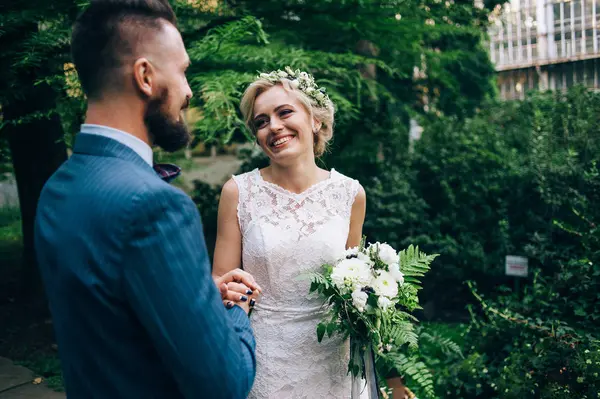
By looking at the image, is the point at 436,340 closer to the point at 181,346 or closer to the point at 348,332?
the point at 348,332

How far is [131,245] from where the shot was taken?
1.14 m

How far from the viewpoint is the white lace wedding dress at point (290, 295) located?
2506 millimetres

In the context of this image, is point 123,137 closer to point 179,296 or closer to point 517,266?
point 179,296

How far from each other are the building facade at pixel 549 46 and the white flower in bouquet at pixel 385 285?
57.6 feet

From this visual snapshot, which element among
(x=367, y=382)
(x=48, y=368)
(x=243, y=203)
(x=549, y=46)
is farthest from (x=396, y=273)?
(x=549, y=46)

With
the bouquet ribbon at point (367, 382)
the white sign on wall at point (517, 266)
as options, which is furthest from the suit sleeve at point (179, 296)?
the white sign on wall at point (517, 266)

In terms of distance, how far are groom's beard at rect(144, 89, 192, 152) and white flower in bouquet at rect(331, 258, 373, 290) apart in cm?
106

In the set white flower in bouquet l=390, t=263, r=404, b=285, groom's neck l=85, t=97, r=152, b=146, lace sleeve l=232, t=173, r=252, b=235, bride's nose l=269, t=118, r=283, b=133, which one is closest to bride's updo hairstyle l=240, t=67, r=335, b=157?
bride's nose l=269, t=118, r=283, b=133

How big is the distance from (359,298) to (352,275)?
100 millimetres

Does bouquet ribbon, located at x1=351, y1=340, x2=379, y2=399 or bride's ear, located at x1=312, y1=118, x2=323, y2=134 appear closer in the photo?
bouquet ribbon, located at x1=351, y1=340, x2=379, y2=399

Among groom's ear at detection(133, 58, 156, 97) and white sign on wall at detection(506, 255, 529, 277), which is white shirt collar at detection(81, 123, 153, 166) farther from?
white sign on wall at detection(506, 255, 529, 277)

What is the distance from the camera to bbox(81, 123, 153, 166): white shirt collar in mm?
1285

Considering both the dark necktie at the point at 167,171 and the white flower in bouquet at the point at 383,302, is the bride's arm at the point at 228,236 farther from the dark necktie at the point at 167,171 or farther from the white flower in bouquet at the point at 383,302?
the dark necktie at the point at 167,171

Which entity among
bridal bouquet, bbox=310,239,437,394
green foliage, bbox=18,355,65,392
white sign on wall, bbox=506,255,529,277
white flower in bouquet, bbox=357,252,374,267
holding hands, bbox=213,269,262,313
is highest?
holding hands, bbox=213,269,262,313
